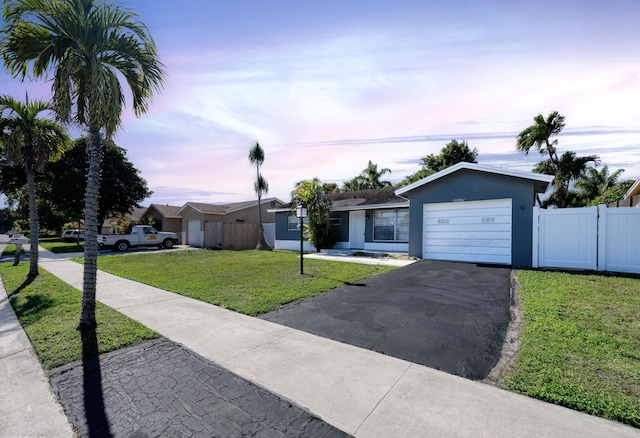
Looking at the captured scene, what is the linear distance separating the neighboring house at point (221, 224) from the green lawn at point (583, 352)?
18.5 m

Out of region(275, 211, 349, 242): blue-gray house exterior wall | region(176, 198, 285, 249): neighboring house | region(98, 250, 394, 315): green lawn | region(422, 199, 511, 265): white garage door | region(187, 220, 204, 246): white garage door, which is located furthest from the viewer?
region(187, 220, 204, 246): white garage door

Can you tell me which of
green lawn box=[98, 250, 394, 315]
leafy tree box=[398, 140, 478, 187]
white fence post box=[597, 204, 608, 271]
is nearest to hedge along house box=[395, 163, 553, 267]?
white fence post box=[597, 204, 608, 271]

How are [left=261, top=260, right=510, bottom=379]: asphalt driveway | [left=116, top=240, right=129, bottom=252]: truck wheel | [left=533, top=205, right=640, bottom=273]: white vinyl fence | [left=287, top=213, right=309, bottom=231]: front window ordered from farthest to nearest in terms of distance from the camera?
[left=116, top=240, right=129, bottom=252]: truck wheel < [left=287, top=213, right=309, bottom=231]: front window < [left=533, top=205, right=640, bottom=273]: white vinyl fence < [left=261, top=260, right=510, bottom=379]: asphalt driveway

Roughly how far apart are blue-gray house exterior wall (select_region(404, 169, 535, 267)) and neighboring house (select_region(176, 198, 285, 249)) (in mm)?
12218

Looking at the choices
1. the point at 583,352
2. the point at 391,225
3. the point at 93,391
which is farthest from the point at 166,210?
the point at 583,352

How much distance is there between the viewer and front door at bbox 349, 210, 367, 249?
640 inches

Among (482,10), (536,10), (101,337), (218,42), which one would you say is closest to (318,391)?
(101,337)

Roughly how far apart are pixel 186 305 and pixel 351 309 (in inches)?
135

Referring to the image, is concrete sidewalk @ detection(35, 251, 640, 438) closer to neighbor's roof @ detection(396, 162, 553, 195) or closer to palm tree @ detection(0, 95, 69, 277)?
palm tree @ detection(0, 95, 69, 277)

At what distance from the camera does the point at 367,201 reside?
16578mm

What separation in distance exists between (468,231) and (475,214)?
2.26ft

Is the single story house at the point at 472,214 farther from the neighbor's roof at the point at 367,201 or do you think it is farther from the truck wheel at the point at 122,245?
the truck wheel at the point at 122,245

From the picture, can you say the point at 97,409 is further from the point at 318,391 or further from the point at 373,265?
the point at 373,265

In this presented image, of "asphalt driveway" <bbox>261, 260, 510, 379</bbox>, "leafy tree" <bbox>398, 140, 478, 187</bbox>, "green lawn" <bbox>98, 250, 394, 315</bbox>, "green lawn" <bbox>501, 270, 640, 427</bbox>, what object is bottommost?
"green lawn" <bbox>98, 250, 394, 315</bbox>
